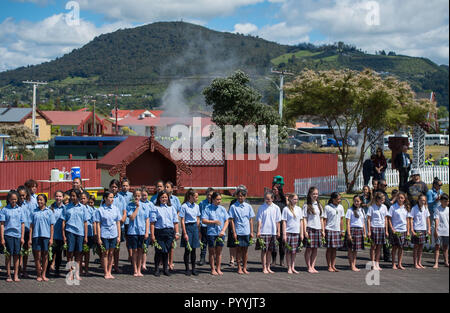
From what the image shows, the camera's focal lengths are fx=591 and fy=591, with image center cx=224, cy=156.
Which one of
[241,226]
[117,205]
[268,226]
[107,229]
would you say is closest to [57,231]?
[107,229]

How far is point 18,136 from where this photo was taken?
6025 centimetres

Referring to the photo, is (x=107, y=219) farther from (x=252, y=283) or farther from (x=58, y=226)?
(x=252, y=283)

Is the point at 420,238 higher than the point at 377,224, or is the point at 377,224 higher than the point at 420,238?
the point at 377,224

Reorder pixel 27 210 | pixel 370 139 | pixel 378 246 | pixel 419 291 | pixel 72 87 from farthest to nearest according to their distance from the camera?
pixel 72 87 → pixel 370 139 → pixel 378 246 → pixel 27 210 → pixel 419 291

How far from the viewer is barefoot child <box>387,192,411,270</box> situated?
12125 mm

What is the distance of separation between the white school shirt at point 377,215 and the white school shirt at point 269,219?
6.66ft

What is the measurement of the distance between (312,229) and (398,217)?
1.94 m

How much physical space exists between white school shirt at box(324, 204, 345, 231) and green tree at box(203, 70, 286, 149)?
26540 mm

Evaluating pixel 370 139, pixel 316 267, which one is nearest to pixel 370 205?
pixel 316 267

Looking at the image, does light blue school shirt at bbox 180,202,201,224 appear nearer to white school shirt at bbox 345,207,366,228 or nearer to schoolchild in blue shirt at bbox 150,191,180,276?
schoolchild in blue shirt at bbox 150,191,180,276

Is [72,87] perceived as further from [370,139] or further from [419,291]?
[419,291]

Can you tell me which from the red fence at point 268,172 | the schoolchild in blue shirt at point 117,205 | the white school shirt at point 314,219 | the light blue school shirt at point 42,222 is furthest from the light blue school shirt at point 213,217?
the red fence at point 268,172

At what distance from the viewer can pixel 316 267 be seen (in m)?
12.2

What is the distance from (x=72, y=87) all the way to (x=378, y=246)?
17872 centimetres
